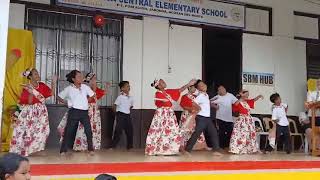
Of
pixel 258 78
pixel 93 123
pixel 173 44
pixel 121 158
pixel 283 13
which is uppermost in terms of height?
pixel 283 13

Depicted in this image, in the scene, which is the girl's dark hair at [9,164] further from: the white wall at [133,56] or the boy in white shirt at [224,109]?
the boy in white shirt at [224,109]

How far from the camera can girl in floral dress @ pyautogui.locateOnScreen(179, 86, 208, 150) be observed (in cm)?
755

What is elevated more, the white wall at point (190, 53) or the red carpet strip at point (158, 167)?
the white wall at point (190, 53)

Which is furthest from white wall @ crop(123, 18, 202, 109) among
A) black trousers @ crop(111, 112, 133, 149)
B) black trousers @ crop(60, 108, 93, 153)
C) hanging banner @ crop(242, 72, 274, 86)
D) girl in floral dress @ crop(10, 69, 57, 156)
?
girl in floral dress @ crop(10, 69, 57, 156)

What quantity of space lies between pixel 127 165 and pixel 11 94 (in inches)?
122

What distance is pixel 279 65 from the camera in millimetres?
10094

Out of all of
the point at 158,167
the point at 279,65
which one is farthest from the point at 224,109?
the point at 158,167

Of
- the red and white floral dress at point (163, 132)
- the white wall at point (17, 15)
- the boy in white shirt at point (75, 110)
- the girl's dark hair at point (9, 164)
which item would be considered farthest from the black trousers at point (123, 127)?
the girl's dark hair at point (9, 164)

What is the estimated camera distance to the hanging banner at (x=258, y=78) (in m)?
9.74

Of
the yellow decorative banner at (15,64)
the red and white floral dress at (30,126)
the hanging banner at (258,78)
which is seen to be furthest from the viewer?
the hanging banner at (258,78)

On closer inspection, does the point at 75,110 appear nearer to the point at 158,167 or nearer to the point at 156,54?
the point at 158,167

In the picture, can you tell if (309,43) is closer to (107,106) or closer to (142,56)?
(142,56)

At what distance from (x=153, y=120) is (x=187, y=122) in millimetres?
1080

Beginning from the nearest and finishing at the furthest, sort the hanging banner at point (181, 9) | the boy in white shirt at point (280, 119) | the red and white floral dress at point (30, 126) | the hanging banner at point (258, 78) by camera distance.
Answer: the red and white floral dress at point (30, 126), the boy in white shirt at point (280, 119), the hanging banner at point (181, 9), the hanging banner at point (258, 78)
